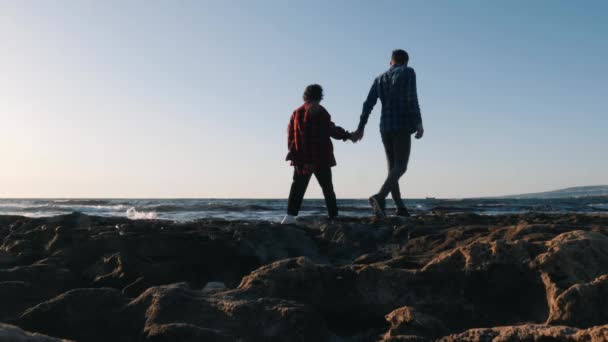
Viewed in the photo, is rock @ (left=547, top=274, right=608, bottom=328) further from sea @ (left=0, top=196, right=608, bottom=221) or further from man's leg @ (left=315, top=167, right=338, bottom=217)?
sea @ (left=0, top=196, right=608, bottom=221)

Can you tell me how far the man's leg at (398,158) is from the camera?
6039 millimetres

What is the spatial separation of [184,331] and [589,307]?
1.58 meters

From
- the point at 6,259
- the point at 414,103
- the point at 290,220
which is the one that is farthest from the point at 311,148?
the point at 6,259

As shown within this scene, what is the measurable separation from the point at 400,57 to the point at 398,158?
47.3 inches

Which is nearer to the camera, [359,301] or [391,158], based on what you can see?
[359,301]

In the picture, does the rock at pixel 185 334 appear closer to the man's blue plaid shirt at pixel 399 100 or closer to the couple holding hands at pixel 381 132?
the couple holding hands at pixel 381 132

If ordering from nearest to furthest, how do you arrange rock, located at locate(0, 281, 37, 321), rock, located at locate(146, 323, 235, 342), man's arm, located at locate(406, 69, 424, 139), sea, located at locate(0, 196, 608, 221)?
rock, located at locate(146, 323, 235, 342)
rock, located at locate(0, 281, 37, 321)
man's arm, located at locate(406, 69, 424, 139)
sea, located at locate(0, 196, 608, 221)

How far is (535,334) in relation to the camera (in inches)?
66.4

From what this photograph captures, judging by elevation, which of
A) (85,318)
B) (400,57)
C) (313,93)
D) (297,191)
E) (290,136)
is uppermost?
(400,57)

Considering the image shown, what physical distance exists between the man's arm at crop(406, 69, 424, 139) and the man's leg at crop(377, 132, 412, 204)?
16cm

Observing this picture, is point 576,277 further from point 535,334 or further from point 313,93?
point 313,93

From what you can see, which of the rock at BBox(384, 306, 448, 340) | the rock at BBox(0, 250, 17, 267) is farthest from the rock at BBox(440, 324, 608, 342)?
the rock at BBox(0, 250, 17, 267)

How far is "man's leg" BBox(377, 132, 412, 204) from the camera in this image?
604 centimetres

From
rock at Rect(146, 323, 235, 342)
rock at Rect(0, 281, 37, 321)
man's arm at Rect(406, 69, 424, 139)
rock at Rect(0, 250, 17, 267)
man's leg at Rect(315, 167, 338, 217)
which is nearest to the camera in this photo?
rock at Rect(146, 323, 235, 342)
